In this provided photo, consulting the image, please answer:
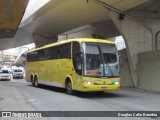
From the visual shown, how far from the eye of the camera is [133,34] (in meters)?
30.4

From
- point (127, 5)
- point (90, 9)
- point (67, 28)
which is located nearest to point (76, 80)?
point (127, 5)

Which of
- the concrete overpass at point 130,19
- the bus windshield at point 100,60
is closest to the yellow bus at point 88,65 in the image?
the bus windshield at point 100,60

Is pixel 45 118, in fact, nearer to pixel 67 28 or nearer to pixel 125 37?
pixel 125 37

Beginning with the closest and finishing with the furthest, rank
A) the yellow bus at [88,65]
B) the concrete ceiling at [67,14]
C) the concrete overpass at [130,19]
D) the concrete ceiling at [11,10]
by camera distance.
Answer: the yellow bus at [88,65], the concrete ceiling at [11,10], the concrete overpass at [130,19], the concrete ceiling at [67,14]

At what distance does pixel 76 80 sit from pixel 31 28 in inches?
1212

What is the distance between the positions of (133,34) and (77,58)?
1194cm

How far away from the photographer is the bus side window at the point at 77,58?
63.3 feet

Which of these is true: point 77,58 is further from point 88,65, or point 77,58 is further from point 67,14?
point 67,14

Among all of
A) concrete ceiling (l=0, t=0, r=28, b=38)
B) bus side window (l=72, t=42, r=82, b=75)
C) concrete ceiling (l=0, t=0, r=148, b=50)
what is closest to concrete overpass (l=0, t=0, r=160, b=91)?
concrete ceiling (l=0, t=0, r=148, b=50)

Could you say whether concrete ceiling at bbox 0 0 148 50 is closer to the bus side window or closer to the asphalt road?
the bus side window

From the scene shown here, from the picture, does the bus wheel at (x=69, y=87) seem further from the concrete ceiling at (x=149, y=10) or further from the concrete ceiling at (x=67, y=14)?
the concrete ceiling at (x=149, y=10)

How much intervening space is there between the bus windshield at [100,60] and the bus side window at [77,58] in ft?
1.52

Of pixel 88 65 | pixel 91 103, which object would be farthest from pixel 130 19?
pixel 91 103

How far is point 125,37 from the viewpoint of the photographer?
2992 cm
